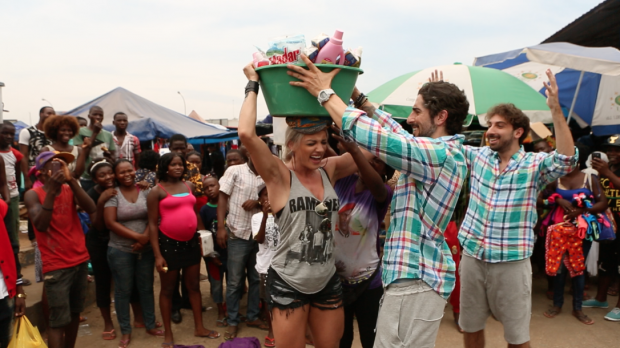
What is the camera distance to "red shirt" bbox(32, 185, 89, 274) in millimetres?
3732

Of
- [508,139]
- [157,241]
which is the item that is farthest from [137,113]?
[508,139]

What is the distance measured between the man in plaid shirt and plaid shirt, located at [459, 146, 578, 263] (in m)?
1.30

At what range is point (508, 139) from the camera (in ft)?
11.4

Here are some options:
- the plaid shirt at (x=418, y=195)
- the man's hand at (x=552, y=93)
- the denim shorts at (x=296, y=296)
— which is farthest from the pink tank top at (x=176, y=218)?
the man's hand at (x=552, y=93)

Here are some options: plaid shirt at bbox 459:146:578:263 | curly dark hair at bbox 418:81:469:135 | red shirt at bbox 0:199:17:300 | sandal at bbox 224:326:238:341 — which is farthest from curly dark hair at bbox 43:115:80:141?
plaid shirt at bbox 459:146:578:263

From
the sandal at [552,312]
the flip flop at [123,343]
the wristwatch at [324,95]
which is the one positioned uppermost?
the wristwatch at [324,95]

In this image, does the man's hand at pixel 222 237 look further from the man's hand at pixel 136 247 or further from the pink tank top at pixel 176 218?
the man's hand at pixel 136 247

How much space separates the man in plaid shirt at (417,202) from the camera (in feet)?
6.76

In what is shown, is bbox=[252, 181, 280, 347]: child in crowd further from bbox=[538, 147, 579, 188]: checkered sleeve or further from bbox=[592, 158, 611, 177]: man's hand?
bbox=[592, 158, 611, 177]: man's hand

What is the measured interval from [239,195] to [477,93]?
3.81 meters

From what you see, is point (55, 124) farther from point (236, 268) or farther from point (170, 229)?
point (236, 268)

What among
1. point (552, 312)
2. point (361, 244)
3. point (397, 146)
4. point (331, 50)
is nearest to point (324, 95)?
point (331, 50)

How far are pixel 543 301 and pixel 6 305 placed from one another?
6077mm

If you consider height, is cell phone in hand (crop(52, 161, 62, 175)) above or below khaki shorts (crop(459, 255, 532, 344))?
above
